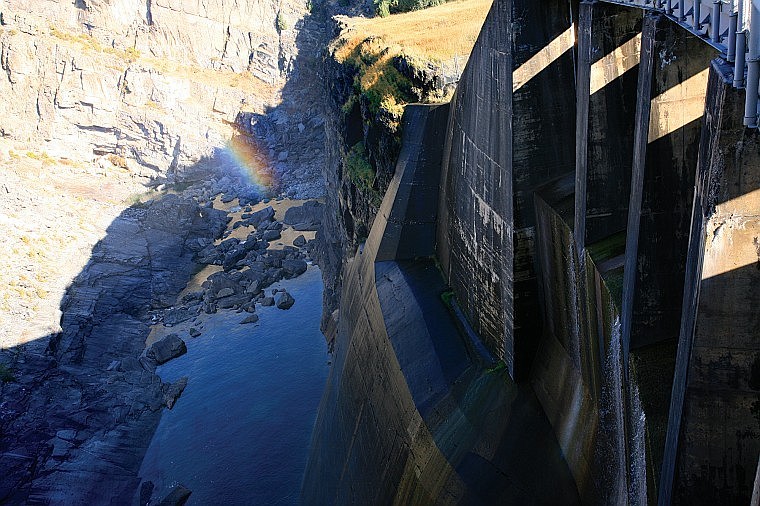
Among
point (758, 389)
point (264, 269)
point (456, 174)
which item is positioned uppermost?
point (456, 174)

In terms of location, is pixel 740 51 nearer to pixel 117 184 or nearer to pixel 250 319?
pixel 250 319

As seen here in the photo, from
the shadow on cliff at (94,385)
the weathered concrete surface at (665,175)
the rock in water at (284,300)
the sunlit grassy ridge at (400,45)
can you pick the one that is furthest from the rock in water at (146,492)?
the weathered concrete surface at (665,175)

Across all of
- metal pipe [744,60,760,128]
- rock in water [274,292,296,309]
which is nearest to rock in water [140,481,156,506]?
rock in water [274,292,296,309]

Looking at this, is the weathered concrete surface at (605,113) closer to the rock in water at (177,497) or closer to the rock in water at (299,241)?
the rock in water at (177,497)

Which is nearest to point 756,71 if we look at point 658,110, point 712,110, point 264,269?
point 712,110

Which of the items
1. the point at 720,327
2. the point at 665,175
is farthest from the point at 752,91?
the point at 665,175

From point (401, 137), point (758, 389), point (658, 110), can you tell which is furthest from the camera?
point (401, 137)

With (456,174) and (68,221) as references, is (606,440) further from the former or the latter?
(68,221)
